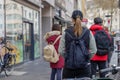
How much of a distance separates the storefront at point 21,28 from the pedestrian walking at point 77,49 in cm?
918

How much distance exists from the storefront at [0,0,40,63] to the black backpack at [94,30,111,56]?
7.08 meters

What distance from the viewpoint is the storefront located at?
15186mm

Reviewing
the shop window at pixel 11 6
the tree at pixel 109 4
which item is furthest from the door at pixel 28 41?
the tree at pixel 109 4

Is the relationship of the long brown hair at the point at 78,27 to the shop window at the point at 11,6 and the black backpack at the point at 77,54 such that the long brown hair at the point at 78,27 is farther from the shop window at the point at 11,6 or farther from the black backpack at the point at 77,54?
the shop window at the point at 11,6

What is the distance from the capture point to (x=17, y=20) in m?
16.9

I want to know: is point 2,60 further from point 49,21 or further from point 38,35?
point 49,21

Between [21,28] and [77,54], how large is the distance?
12.5 meters

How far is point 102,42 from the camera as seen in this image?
8.03 m

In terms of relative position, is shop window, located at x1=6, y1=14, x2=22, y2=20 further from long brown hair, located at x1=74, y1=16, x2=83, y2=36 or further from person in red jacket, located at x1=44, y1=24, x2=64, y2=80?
long brown hair, located at x1=74, y1=16, x2=83, y2=36

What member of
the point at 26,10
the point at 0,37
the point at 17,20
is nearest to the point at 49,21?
the point at 26,10

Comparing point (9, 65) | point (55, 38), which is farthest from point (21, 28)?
point (55, 38)

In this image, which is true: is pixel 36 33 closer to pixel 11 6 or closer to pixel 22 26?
pixel 22 26

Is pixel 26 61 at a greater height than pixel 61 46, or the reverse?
pixel 61 46

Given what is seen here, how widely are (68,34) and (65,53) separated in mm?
300
